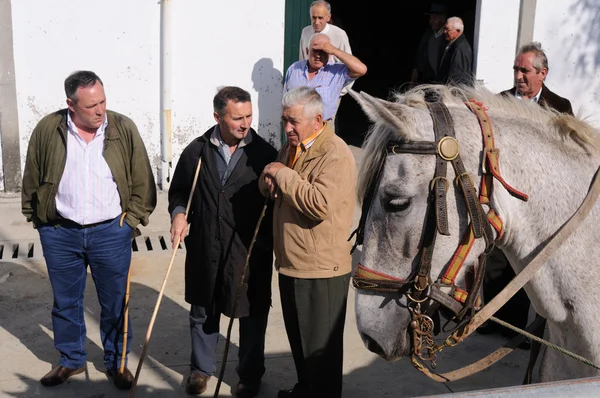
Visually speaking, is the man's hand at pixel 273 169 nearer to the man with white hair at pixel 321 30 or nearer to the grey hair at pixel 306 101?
the grey hair at pixel 306 101

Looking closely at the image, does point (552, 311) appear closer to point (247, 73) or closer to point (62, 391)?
point (62, 391)

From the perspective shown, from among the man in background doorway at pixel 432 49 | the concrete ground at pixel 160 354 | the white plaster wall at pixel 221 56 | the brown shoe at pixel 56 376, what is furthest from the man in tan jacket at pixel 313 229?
the man in background doorway at pixel 432 49

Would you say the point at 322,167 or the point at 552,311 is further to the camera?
the point at 322,167

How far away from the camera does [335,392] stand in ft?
12.6

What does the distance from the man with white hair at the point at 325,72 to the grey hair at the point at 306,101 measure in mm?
3099

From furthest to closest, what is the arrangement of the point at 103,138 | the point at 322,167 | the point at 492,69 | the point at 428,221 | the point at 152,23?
the point at 492,69 → the point at 152,23 → the point at 103,138 → the point at 322,167 → the point at 428,221

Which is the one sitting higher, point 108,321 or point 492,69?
point 492,69

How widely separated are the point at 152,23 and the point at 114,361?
14.9ft

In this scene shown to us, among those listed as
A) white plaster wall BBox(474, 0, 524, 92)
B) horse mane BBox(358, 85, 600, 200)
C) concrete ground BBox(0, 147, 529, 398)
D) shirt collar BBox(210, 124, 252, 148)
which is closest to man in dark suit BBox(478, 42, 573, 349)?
concrete ground BBox(0, 147, 529, 398)

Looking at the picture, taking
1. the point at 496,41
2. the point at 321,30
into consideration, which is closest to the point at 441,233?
the point at 321,30

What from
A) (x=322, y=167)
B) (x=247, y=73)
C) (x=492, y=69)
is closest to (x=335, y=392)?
(x=322, y=167)

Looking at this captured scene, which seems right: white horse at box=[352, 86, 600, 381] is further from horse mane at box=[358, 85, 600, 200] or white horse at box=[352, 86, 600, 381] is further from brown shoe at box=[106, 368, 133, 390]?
brown shoe at box=[106, 368, 133, 390]

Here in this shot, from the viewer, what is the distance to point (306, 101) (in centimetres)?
351

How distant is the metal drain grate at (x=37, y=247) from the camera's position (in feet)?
20.8
